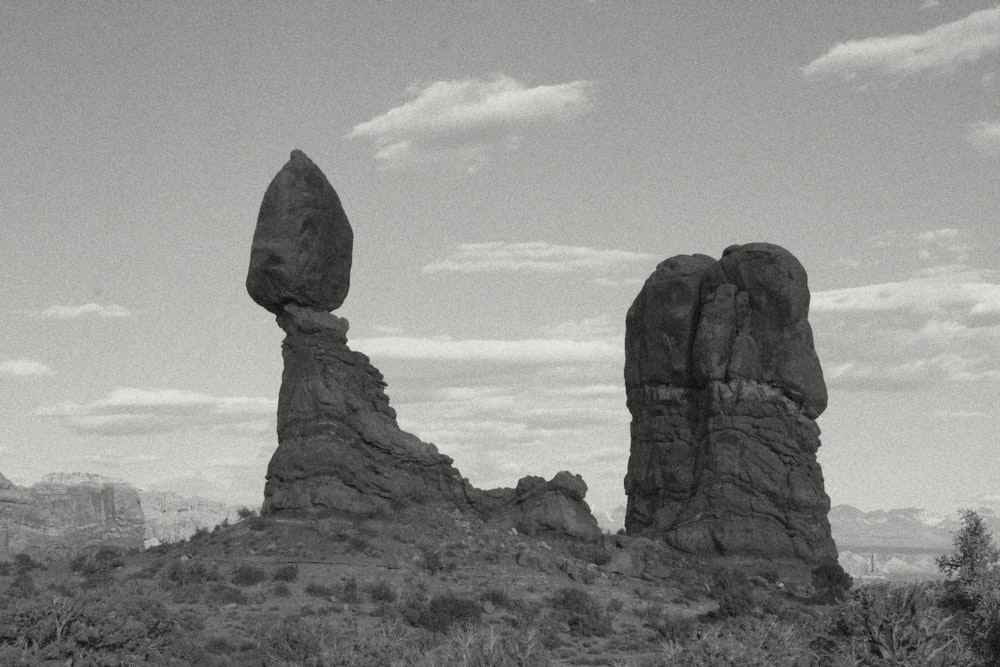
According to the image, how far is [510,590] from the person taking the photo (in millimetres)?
47469

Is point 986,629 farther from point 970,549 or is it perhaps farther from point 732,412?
point 732,412

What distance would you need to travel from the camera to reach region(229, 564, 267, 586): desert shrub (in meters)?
45.9

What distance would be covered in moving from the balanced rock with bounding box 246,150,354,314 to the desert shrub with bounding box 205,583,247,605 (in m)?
14.7

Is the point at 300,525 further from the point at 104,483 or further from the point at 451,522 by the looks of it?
the point at 104,483

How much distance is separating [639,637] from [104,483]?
Result: 449ft

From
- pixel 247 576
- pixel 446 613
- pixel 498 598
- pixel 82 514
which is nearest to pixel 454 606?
pixel 446 613

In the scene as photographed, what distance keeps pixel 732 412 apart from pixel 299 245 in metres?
20.7

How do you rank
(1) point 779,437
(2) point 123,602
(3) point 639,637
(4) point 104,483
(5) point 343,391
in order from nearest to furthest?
1. (2) point 123,602
2. (3) point 639,637
3. (5) point 343,391
4. (1) point 779,437
5. (4) point 104,483

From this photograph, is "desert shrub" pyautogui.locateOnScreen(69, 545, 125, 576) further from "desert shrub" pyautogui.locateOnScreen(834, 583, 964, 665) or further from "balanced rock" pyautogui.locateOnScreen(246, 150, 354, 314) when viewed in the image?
"desert shrub" pyautogui.locateOnScreen(834, 583, 964, 665)

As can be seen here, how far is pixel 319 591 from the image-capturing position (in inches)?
1775

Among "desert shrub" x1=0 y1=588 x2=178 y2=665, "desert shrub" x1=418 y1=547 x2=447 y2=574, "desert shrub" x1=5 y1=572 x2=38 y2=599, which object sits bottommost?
"desert shrub" x1=0 y1=588 x2=178 y2=665

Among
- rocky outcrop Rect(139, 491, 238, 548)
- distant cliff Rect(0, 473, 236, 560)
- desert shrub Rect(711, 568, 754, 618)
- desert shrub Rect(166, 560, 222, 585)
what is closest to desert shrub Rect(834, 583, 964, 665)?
desert shrub Rect(711, 568, 754, 618)

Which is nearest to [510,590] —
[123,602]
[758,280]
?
[123,602]

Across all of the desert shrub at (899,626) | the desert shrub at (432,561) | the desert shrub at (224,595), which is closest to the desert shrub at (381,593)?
the desert shrub at (432,561)
